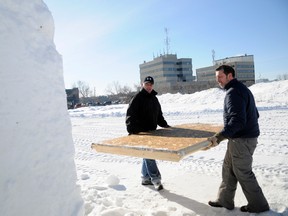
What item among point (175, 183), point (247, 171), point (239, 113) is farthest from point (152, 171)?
point (239, 113)

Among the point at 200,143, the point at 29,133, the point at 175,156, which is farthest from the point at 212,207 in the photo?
the point at 29,133

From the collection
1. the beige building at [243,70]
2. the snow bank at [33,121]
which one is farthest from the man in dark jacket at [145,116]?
the beige building at [243,70]

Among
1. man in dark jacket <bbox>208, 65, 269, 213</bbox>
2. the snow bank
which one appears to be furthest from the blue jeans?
the snow bank

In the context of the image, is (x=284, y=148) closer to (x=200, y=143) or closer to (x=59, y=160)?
(x=200, y=143)

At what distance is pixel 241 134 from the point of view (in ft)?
12.5

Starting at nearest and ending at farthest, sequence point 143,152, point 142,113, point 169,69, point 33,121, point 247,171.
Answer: point 33,121
point 143,152
point 247,171
point 142,113
point 169,69

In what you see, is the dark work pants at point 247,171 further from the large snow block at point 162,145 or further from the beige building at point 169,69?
the beige building at point 169,69

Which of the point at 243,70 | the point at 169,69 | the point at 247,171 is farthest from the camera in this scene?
the point at 243,70

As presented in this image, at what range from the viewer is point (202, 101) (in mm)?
26594

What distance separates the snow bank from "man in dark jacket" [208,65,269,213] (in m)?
2.00

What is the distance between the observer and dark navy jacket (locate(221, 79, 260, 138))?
12.0 ft

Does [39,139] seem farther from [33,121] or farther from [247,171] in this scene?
[247,171]

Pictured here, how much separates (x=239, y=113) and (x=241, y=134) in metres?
0.33

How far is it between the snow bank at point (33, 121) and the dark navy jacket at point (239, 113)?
204 cm
